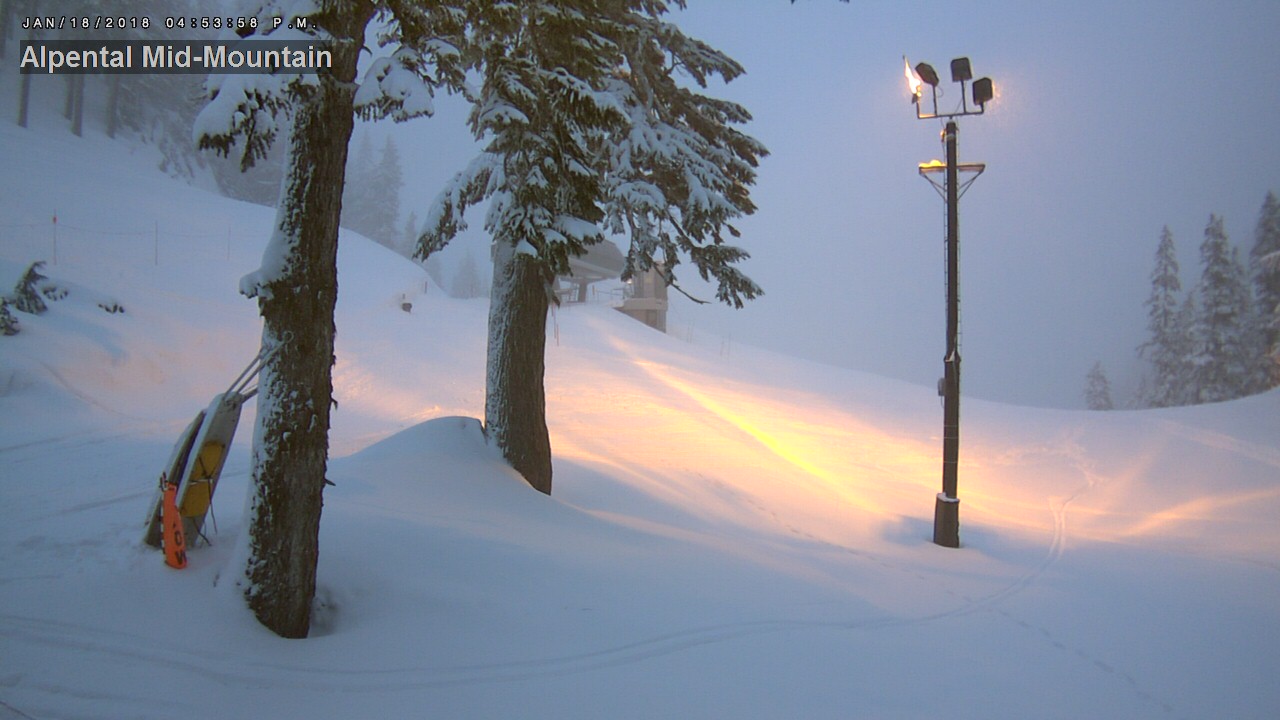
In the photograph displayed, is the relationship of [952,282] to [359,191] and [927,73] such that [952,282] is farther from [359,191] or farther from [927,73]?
[359,191]

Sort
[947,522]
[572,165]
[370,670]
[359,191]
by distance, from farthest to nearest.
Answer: [359,191], [947,522], [572,165], [370,670]

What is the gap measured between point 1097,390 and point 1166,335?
1006 centimetres

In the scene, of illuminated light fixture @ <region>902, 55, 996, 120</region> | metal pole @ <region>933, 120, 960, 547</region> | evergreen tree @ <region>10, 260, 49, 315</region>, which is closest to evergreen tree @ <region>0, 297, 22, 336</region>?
evergreen tree @ <region>10, 260, 49, 315</region>

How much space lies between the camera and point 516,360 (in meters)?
7.17

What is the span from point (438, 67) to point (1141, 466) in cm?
1865

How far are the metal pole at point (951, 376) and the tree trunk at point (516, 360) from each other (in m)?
6.36

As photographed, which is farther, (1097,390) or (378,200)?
(378,200)

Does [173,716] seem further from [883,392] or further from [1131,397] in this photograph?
[1131,397]

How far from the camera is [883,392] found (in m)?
25.6

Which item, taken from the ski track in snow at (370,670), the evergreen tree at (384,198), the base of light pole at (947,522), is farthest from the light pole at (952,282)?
the evergreen tree at (384,198)

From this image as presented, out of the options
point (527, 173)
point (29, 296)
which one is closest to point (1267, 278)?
point (527, 173)

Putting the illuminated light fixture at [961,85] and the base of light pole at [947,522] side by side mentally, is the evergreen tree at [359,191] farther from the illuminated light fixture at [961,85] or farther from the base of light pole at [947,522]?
the base of light pole at [947,522]

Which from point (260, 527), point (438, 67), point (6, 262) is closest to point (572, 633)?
point (260, 527)

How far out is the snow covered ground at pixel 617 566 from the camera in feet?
11.8
